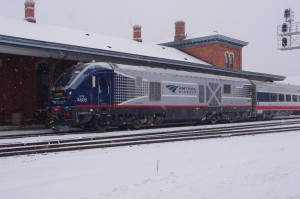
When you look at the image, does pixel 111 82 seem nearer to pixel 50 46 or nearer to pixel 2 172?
pixel 50 46

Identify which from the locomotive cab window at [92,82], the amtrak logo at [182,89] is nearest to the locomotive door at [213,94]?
the amtrak logo at [182,89]

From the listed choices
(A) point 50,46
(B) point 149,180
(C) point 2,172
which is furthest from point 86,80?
(B) point 149,180

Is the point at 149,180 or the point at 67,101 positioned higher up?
the point at 67,101

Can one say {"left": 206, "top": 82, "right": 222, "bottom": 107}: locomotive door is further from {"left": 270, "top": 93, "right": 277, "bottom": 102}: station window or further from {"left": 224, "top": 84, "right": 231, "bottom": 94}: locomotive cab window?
{"left": 270, "top": 93, "right": 277, "bottom": 102}: station window

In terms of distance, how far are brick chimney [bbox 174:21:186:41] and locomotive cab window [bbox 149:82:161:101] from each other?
70.5ft

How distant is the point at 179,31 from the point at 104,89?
25.2m

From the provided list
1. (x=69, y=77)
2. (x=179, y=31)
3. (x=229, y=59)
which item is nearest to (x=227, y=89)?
(x=69, y=77)

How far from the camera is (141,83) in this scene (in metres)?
18.5

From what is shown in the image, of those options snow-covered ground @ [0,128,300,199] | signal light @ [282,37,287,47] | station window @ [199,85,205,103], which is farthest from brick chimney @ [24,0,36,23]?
snow-covered ground @ [0,128,300,199]

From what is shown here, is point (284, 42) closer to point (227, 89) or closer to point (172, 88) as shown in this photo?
point (227, 89)

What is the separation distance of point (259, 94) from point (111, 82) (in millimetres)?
15107

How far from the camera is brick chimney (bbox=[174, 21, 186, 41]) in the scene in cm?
4009

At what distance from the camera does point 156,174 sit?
23.1 ft

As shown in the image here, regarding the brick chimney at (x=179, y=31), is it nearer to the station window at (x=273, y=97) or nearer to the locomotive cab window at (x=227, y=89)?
the station window at (x=273, y=97)
